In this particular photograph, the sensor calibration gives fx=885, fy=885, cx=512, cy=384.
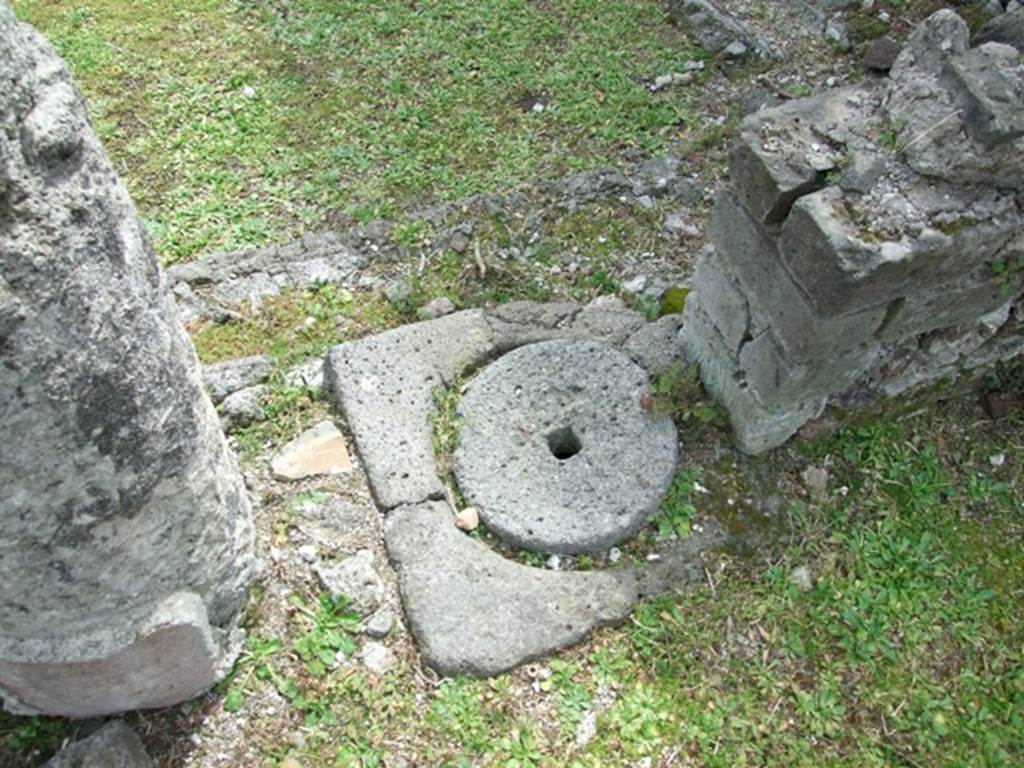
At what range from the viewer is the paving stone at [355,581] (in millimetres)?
2734

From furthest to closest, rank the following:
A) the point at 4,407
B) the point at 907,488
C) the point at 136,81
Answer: the point at 136,81, the point at 907,488, the point at 4,407

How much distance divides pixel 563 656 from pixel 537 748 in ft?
0.91

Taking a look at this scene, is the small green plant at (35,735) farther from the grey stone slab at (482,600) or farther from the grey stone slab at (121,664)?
the grey stone slab at (482,600)

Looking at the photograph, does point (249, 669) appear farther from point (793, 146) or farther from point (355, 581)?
point (793, 146)

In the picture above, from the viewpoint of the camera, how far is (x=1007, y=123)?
2227 mm

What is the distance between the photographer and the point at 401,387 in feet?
10.3

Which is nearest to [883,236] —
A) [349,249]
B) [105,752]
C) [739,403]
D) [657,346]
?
[739,403]

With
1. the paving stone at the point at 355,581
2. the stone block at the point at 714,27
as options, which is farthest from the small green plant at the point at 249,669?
the stone block at the point at 714,27

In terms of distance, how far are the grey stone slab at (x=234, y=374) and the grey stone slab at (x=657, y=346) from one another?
53.4 inches

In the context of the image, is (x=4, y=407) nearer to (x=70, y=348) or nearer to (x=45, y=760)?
(x=70, y=348)

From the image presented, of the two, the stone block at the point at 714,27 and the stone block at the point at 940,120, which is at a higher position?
the stone block at the point at 940,120

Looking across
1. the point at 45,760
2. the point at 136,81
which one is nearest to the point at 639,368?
the point at 45,760

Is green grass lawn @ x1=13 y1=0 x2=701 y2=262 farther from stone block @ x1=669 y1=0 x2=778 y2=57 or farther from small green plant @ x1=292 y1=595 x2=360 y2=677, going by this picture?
small green plant @ x1=292 y1=595 x2=360 y2=677

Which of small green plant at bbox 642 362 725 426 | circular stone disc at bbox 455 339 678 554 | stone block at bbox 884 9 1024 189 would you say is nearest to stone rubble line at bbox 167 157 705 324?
circular stone disc at bbox 455 339 678 554
